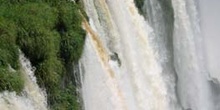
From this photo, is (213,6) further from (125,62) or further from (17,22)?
(17,22)

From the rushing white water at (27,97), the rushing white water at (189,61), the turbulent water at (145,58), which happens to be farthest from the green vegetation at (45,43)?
the rushing white water at (189,61)

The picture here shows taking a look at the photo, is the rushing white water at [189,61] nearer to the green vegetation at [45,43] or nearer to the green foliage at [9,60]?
the green vegetation at [45,43]

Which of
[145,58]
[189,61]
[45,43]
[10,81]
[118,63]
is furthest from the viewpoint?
[189,61]

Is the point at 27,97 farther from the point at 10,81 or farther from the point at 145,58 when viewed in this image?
the point at 145,58

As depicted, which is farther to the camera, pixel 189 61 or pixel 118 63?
pixel 189 61

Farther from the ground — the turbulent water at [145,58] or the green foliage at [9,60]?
the green foliage at [9,60]

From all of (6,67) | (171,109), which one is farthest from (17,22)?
(171,109)

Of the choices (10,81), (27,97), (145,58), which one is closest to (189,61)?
(145,58)

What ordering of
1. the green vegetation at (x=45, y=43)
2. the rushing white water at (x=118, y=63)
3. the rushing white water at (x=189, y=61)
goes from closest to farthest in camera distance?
the green vegetation at (x=45, y=43) → the rushing white water at (x=118, y=63) → the rushing white water at (x=189, y=61)
